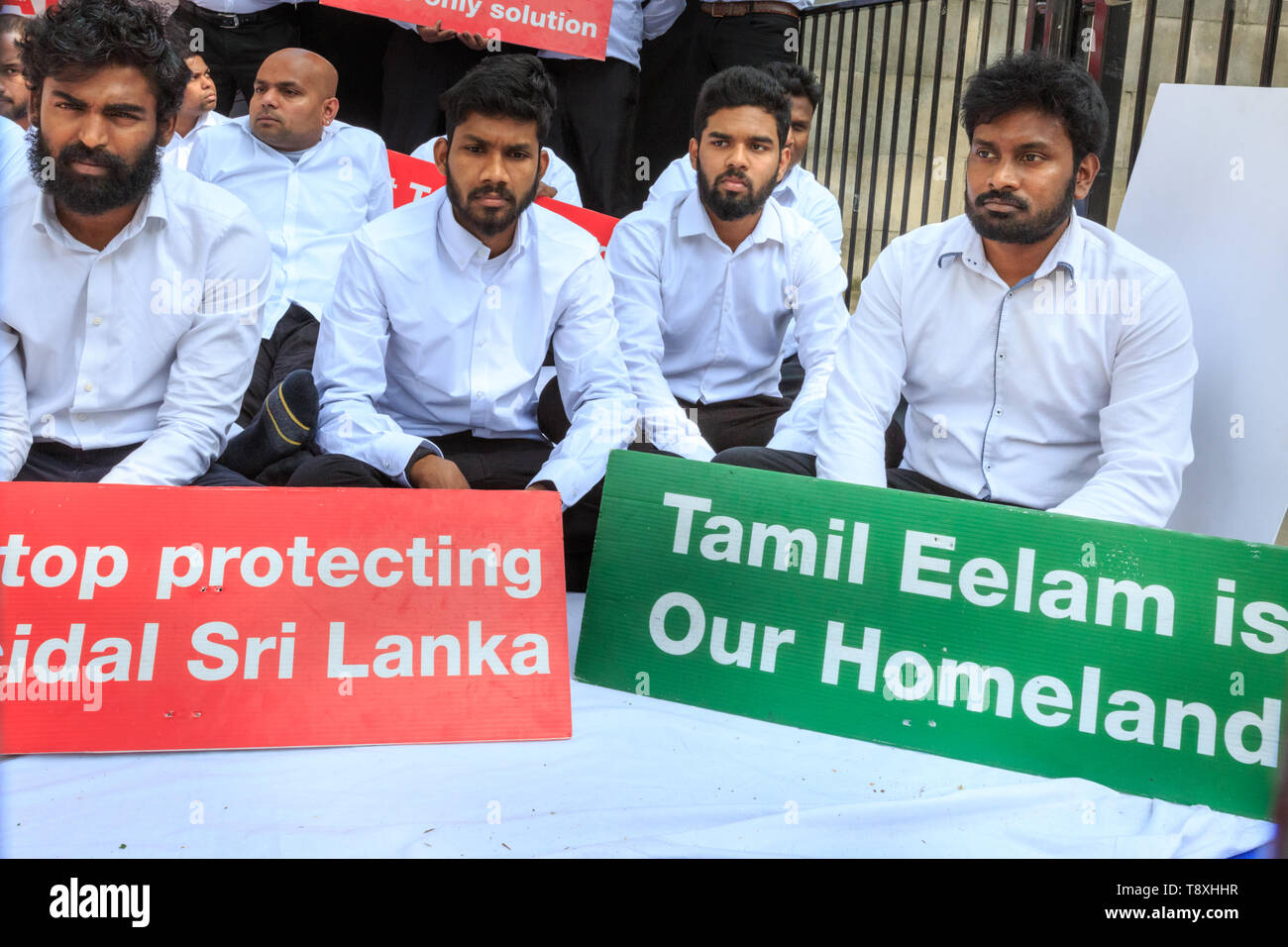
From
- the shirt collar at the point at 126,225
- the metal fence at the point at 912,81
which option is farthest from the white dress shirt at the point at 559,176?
the shirt collar at the point at 126,225

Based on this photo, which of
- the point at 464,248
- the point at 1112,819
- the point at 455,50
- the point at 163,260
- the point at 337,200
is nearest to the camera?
the point at 1112,819

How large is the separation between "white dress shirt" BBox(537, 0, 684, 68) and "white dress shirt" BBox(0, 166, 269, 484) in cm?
233

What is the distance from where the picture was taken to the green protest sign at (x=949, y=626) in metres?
2.13

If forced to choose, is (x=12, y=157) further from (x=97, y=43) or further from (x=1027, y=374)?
(x=1027, y=374)

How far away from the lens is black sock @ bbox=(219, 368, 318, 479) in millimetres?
3049

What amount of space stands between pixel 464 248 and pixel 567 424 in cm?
59

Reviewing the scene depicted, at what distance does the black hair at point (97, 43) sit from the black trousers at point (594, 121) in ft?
7.63

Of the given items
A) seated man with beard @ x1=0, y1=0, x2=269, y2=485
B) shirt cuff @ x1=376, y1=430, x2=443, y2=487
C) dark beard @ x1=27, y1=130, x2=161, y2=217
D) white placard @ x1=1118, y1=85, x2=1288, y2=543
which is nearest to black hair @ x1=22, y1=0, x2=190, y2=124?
seated man with beard @ x1=0, y1=0, x2=269, y2=485

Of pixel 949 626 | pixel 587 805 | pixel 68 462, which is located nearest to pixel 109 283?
pixel 68 462

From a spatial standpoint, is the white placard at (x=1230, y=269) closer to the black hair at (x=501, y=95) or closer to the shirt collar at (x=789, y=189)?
the black hair at (x=501, y=95)

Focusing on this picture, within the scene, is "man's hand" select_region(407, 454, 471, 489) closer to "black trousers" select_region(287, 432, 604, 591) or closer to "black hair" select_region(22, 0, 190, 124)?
"black trousers" select_region(287, 432, 604, 591)

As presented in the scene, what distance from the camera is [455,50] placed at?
492 cm

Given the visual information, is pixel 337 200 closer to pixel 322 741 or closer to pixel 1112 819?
pixel 322 741

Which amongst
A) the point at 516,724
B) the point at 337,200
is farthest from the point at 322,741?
the point at 337,200
